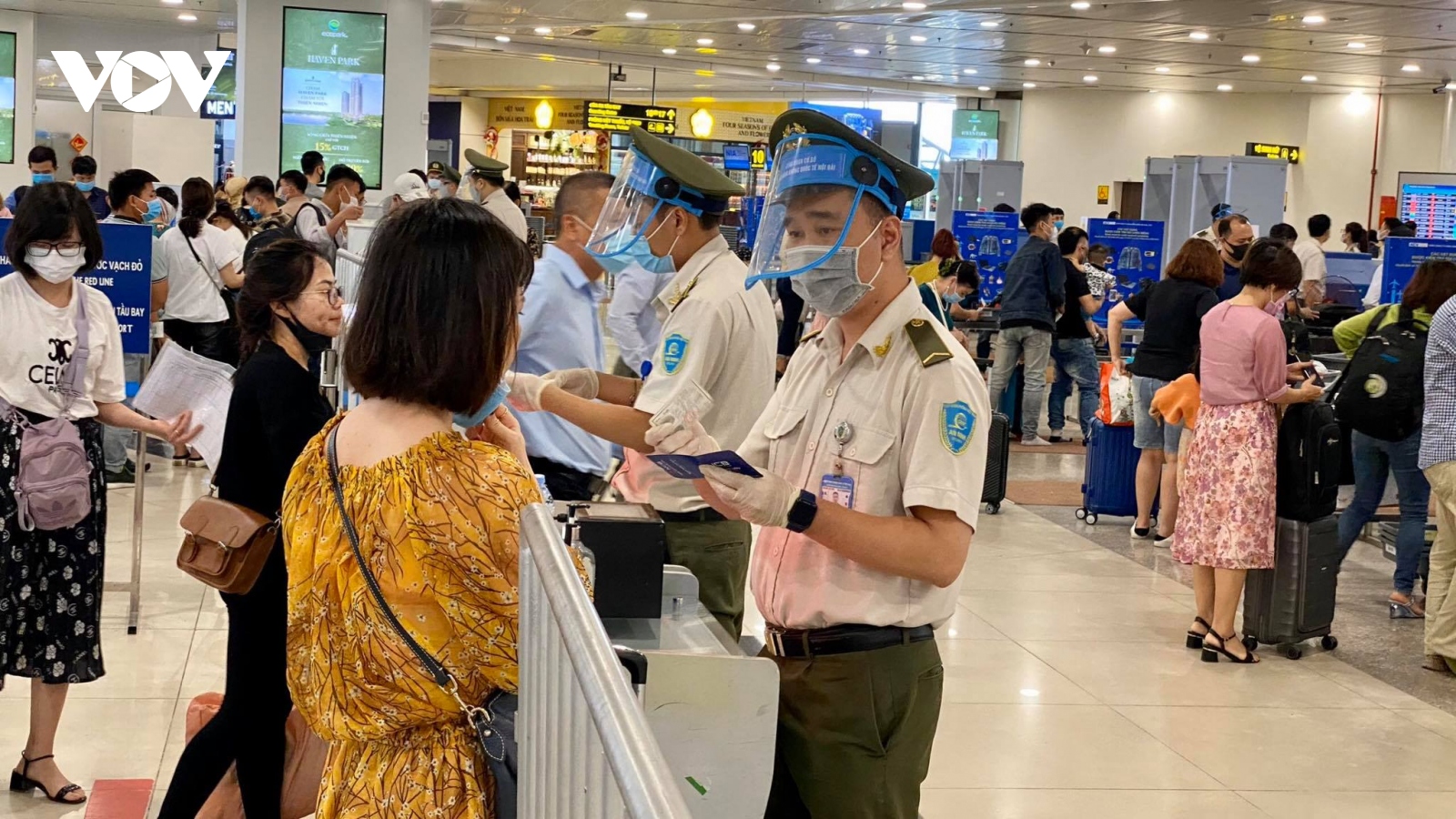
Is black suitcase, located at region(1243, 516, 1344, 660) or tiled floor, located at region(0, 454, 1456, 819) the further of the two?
black suitcase, located at region(1243, 516, 1344, 660)

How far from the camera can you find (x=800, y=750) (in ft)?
7.71

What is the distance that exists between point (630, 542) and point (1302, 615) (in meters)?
4.52

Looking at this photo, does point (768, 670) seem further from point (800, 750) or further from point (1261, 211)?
point (1261, 211)

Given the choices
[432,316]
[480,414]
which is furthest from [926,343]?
[432,316]

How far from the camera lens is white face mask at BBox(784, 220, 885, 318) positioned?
236 cm

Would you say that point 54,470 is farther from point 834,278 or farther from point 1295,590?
point 1295,590

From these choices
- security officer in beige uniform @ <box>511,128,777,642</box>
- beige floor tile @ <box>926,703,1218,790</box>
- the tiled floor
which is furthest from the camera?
beige floor tile @ <box>926,703,1218,790</box>

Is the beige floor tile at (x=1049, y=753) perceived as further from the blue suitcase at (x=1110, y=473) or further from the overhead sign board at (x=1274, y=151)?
the overhead sign board at (x=1274, y=151)

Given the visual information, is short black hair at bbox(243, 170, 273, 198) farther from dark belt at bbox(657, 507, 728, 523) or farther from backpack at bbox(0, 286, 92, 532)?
dark belt at bbox(657, 507, 728, 523)

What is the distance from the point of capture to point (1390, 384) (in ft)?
20.3

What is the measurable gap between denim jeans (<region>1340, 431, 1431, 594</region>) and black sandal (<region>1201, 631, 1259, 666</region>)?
0.96m

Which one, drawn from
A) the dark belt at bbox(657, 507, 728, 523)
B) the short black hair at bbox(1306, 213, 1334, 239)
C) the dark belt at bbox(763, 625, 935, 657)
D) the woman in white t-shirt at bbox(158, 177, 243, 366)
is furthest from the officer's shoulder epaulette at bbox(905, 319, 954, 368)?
the short black hair at bbox(1306, 213, 1334, 239)

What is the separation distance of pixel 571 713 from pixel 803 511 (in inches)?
33.6

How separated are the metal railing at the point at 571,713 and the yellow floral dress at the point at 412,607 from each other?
121 mm
